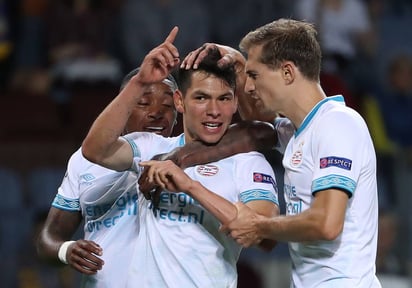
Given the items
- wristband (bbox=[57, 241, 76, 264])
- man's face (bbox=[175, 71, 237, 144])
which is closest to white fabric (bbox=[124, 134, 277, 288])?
man's face (bbox=[175, 71, 237, 144])

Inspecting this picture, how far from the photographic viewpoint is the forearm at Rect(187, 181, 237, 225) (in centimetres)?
425

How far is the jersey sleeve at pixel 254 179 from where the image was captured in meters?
4.48

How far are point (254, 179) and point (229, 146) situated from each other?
210mm

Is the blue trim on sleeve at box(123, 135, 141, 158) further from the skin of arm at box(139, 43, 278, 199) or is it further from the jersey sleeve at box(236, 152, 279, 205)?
the jersey sleeve at box(236, 152, 279, 205)

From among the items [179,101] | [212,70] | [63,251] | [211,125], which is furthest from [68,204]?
[212,70]

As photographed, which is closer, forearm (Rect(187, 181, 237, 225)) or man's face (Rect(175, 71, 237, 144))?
forearm (Rect(187, 181, 237, 225))

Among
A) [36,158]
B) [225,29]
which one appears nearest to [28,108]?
[36,158]

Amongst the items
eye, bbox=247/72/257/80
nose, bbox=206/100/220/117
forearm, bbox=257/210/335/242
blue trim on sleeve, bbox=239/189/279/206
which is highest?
eye, bbox=247/72/257/80

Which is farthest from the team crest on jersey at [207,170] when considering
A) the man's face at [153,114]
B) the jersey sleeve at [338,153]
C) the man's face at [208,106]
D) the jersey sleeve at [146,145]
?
the man's face at [153,114]

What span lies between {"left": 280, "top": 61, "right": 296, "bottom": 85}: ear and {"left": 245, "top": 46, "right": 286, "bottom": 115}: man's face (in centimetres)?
2

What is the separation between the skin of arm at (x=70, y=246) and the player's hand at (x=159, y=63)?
2.78 ft

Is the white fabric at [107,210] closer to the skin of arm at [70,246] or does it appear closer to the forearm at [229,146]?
the skin of arm at [70,246]

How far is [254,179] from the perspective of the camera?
4.54 meters

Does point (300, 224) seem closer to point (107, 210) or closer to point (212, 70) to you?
point (212, 70)
